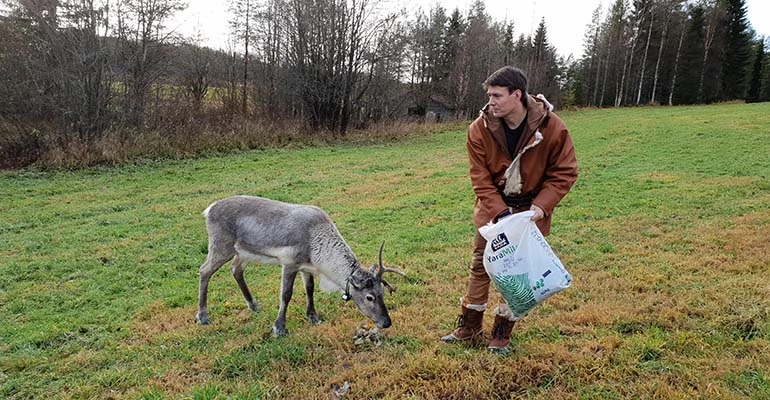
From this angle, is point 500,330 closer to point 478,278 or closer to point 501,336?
point 501,336

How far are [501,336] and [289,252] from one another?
231 centimetres

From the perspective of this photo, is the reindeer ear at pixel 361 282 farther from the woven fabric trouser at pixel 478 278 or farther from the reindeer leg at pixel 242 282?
the reindeer leg at pixel 242 282

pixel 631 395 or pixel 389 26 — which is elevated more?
pixel 389 26

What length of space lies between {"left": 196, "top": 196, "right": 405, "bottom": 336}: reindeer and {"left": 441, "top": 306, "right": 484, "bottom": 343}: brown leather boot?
0.70 m

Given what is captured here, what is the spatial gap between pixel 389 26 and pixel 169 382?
25529mm

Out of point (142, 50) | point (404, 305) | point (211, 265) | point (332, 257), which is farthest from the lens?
point (142, 50)

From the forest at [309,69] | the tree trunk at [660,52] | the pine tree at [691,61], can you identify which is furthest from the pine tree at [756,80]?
the tree trunk at [660,52]

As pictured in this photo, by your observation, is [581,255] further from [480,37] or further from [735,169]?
[480,37]

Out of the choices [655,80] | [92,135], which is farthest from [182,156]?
[655,80]

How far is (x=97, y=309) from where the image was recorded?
6000 mm

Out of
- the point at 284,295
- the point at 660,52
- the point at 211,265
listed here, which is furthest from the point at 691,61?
the point at 211,265

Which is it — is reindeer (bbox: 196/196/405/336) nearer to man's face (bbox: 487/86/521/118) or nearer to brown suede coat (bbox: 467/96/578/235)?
brown suede coat (bbox: 467/96/578/235)

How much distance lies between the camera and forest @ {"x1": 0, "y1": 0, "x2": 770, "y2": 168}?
17266 mm

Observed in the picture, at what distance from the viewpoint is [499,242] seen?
12.1 ft
